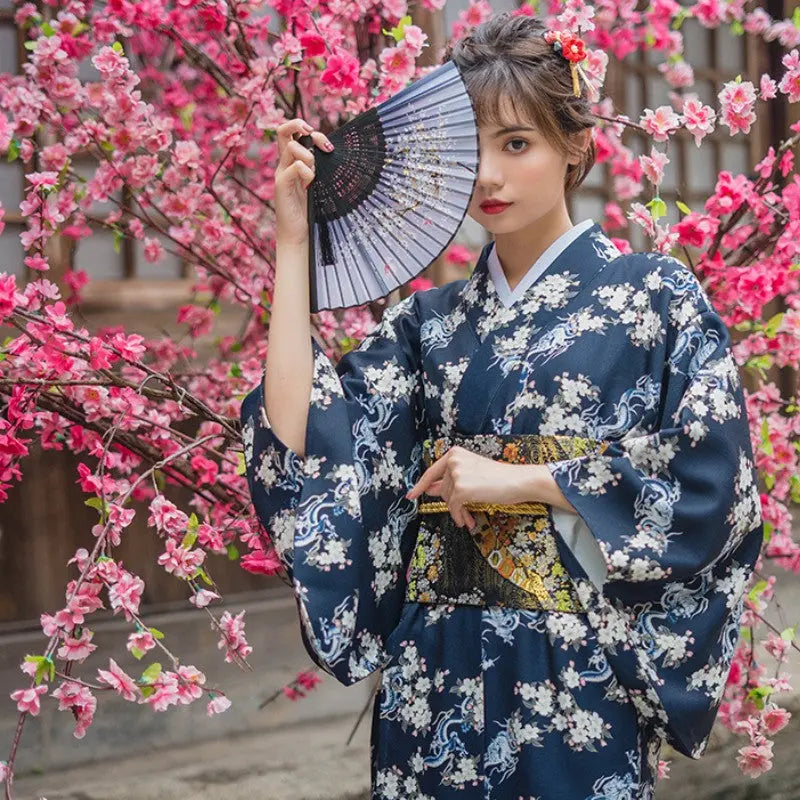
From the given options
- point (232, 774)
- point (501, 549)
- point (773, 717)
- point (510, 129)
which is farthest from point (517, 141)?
point (232, 774)

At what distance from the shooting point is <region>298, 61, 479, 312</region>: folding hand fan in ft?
6.89

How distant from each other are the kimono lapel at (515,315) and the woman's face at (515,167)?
0.15 meters

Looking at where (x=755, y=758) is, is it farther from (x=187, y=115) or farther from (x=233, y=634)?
(x=187, y=115)

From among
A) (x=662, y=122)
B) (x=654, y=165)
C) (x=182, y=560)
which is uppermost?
(x=662, y=122)

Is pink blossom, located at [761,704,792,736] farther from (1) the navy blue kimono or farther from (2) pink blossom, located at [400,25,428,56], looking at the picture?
(2) pink blossom, located at [400,25,428,56]

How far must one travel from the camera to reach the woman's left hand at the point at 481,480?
204cm

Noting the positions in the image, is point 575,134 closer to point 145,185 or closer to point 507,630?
point 507,630

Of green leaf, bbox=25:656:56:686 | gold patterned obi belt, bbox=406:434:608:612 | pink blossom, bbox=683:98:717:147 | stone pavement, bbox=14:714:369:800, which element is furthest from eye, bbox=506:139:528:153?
Answer: stone pavement, bbox=14:714:369:800

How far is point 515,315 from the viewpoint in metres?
2.23

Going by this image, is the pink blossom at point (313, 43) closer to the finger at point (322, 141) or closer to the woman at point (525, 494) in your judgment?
the woman at point (525, 494)

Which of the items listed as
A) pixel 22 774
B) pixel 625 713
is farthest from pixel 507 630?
pixel 22 774

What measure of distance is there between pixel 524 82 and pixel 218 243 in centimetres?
168

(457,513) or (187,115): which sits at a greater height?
(187,115)

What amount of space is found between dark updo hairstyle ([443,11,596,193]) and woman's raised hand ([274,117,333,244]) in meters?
0.30
